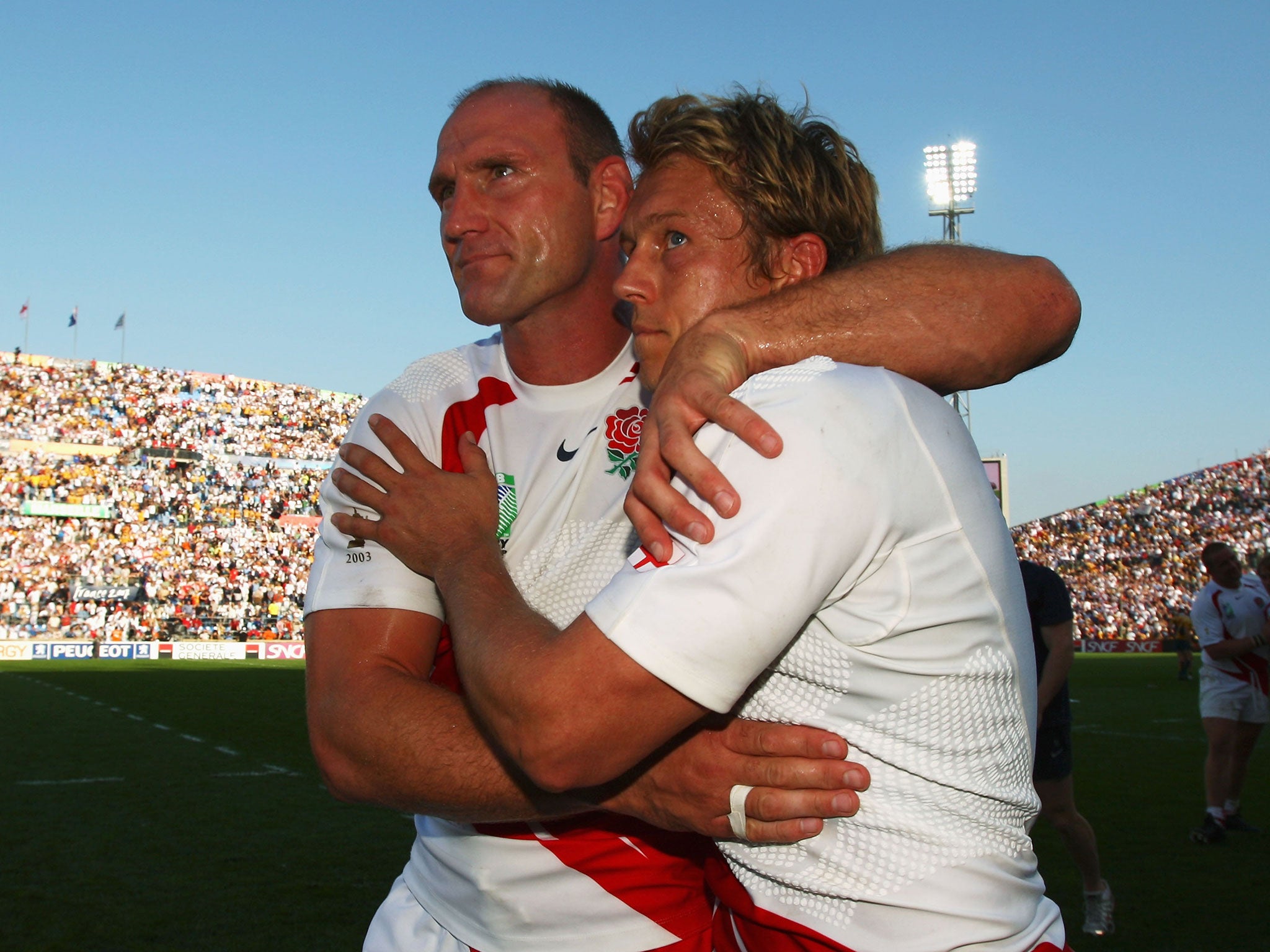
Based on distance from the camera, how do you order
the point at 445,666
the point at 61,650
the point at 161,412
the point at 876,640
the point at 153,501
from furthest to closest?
the point at 161,412, the point at 153,501, the point at 61,650, the point at 445,666, the point at 876,640

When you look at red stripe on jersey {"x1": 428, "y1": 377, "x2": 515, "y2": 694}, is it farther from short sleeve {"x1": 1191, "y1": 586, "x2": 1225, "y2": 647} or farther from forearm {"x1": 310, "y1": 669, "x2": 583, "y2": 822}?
short sleeve {"x1": 1191, "y1": 586, "x2": 1225, "y2": 647}

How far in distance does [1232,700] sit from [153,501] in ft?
127

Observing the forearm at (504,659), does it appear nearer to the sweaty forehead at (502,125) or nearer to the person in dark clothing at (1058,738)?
the sweaty forehead at (502,125)

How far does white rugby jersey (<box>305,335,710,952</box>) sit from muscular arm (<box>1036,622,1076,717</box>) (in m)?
4.81

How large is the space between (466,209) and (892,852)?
1.87 metres

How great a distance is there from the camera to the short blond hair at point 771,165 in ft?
6.68

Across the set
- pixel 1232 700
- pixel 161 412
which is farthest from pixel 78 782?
pixel 161 412

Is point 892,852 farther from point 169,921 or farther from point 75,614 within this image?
point 75,614

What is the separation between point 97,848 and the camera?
7875 mm

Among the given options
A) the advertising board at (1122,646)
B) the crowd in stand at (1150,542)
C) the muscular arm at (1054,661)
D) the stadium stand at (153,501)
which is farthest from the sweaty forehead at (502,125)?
the crowd in stand at (1150,542)

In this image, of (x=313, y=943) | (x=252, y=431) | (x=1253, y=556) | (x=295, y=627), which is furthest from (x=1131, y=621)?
(x=313, y=943)

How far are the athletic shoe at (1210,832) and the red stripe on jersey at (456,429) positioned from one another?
7809mm

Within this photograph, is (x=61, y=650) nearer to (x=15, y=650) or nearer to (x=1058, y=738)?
(x=15, y=650)

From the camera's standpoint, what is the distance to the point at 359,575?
2238 mm
